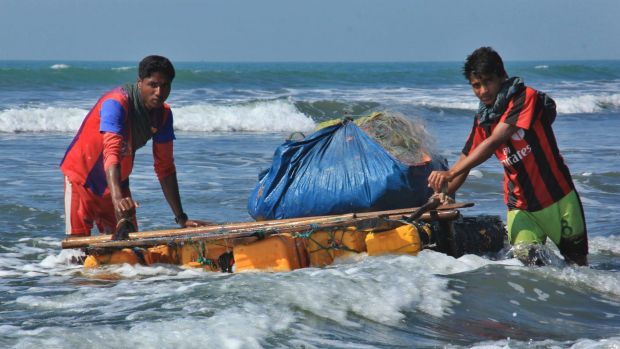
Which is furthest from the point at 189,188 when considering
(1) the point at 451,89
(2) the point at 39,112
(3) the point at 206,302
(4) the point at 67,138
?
(1) the point at 451,89

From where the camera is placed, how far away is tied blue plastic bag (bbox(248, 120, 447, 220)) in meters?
5.96

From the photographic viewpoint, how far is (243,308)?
4.80 metres

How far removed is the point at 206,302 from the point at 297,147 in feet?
5.40

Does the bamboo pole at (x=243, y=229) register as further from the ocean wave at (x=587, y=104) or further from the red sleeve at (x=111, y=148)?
the ocean wave at (x=587, y=104)

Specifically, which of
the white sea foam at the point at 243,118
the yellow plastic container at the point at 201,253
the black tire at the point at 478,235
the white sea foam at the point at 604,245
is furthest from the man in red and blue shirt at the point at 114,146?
the white sea foam at the point at 243,118

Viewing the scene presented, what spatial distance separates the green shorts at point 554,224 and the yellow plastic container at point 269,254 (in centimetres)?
130

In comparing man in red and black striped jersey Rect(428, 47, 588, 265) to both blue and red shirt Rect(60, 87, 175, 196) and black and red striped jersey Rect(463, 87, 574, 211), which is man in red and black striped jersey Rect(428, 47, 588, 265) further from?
blue and red shirt Rect(60, 87, 175, 196)

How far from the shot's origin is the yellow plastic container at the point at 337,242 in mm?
5719

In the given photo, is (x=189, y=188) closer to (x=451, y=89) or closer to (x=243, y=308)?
(x=243, y=308)

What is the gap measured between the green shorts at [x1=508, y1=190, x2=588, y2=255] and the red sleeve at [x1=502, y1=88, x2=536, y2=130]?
1.72ft

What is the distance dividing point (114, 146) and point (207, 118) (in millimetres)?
15807

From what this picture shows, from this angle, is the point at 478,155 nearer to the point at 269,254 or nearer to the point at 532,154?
the point at 532,154

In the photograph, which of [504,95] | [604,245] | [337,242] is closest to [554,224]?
[504,95]

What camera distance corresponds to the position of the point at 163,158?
614 cm
